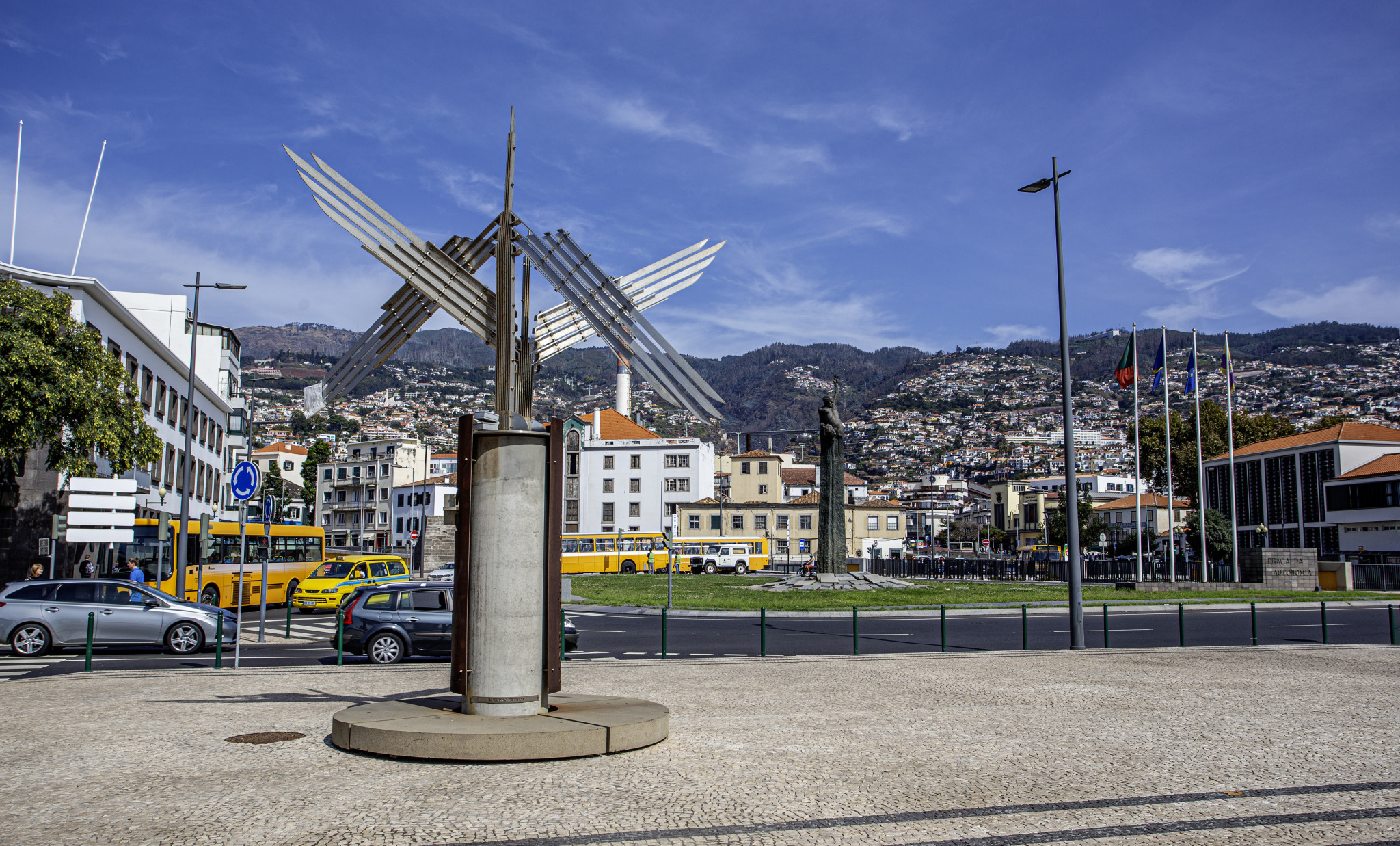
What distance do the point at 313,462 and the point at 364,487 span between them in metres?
13.9

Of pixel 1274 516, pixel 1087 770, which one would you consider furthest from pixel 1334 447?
pixel 1087 770

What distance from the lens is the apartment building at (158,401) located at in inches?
1332

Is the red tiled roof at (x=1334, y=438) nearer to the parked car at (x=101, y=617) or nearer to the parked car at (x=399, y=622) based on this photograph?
the parked car at (x=399, y=622)

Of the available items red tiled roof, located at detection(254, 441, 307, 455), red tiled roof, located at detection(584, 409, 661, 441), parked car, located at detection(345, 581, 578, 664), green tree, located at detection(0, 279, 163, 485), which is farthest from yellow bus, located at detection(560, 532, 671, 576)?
red tiled roof, located at detection(254, 441, 307, 455)

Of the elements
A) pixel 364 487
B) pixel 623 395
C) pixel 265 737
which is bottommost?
pixel 265 737

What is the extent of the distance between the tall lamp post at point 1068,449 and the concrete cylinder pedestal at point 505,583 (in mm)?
11530

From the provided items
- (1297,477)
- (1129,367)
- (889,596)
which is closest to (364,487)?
(889,596)

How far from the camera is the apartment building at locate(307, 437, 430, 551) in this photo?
10525cm

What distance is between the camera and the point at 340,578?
31344 mm

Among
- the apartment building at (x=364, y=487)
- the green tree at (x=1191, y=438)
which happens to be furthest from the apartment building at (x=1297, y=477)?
the apartment building at (x=364, y=487)

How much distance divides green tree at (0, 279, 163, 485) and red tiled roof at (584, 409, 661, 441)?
63622 mm

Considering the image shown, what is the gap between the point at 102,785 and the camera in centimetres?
741

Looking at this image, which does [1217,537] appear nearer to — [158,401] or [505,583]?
[158,401]

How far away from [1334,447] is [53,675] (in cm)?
7446
